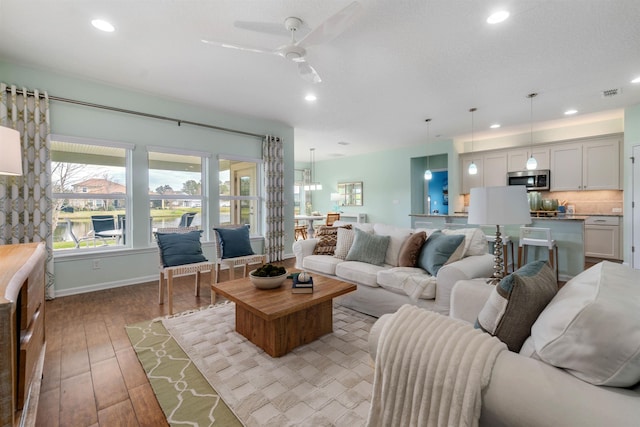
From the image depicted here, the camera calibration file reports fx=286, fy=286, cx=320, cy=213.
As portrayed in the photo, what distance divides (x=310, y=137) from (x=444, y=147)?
3410mm

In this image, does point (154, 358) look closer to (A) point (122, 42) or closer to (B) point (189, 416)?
(B) point (189, 416)

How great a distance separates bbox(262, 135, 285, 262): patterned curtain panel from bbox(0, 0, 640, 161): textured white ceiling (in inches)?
30.8

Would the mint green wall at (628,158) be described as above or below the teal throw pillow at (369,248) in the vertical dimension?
above

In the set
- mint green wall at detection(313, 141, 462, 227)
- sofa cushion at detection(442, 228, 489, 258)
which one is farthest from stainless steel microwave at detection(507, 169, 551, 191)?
sofa cushion at detection(442, 228, 489, 258)

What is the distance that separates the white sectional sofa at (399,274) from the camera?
2447 millimetres

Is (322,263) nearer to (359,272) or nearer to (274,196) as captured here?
(359,272)

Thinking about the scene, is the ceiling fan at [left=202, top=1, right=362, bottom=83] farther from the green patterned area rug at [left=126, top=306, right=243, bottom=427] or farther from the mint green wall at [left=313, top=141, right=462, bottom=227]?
the mint green wall at [left=313, top=141, right=462, bottom=227]

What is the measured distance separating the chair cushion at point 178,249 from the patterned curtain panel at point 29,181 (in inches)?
57.8

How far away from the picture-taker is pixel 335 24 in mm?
2109

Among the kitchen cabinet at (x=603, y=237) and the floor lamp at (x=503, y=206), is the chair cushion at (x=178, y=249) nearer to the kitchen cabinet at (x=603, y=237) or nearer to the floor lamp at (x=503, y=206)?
the floor lamp at (x=503, y=206)

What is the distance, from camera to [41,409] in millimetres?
1646

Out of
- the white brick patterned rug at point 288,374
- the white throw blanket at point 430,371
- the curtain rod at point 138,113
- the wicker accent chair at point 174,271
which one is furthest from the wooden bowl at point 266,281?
the curtain rod at point 138,113

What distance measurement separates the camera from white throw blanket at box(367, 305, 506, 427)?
2.77 feet

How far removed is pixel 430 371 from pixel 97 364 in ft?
7.84
